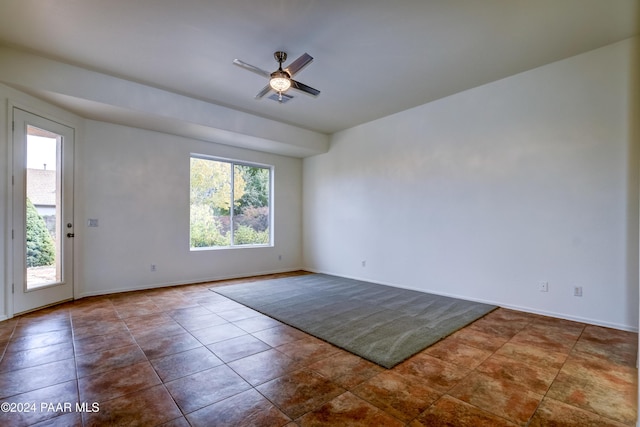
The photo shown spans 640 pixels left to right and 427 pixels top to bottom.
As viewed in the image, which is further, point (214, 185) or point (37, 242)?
point (214, 185)

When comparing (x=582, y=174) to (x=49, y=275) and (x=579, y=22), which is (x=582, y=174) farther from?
(x=49, y=275)

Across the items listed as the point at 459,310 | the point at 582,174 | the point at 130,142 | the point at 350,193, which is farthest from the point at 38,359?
the point at 582,174

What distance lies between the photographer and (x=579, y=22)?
2.83m

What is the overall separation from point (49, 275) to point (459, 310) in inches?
210

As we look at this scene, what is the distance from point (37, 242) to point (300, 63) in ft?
12.9

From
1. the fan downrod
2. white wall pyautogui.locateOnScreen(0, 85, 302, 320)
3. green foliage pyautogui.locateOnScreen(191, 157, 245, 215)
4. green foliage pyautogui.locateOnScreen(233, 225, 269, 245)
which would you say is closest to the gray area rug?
white wall pyautogui.locateOnScreen(0, 85, 302, 320)

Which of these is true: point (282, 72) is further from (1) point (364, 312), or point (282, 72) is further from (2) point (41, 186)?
(2) point (41, 186)

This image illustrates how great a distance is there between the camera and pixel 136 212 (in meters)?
4.93

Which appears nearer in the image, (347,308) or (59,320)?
(59,320)

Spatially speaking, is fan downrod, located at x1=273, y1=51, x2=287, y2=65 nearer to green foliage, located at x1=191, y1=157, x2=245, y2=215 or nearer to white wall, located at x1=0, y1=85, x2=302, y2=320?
white wall, located at x1=0, y1=85, x2=302, y2=320

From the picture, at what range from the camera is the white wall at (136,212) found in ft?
14.9

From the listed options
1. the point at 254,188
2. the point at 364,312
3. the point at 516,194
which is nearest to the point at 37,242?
the point at 254,188

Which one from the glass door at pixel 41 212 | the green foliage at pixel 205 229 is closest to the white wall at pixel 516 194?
the green foliage at pixel 205 229

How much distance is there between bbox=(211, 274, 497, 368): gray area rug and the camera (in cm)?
280
